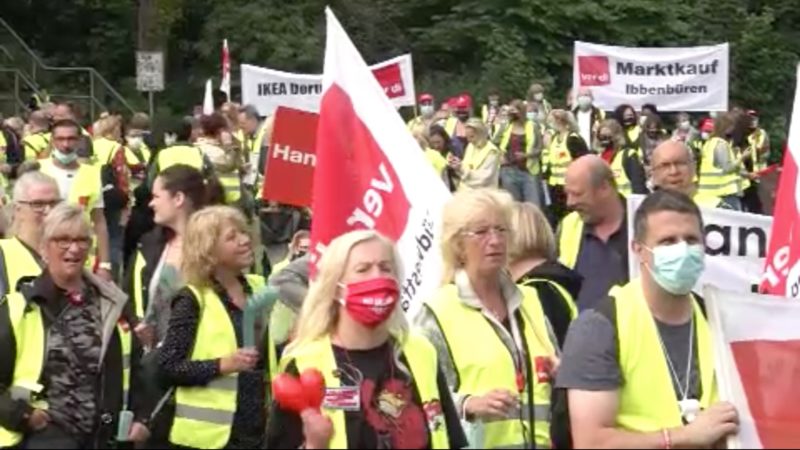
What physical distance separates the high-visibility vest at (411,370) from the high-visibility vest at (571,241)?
270 centimetres

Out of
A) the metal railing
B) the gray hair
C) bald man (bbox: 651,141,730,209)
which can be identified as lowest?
the gray hair

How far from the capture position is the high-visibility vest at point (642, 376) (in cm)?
533

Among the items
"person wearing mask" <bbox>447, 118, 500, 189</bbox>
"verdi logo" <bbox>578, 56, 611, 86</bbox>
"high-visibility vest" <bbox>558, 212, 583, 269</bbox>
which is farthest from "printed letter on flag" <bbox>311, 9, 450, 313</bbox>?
"verdi logo" <bbox>578, 56, 611, 86</bbox>

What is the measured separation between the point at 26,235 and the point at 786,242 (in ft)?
10.7

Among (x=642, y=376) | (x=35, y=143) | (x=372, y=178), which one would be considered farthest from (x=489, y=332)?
(x=35, y=143)

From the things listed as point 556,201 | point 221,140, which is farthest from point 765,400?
point 556,201

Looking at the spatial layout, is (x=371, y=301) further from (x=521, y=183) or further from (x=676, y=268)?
(x=521, y=183)

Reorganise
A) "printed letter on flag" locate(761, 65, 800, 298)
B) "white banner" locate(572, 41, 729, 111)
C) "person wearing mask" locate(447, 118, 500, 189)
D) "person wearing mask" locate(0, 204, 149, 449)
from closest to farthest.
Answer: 1. "person wearing mask" locate(0, 204, 149, 449)
2. "printed letter on flag" locate(761, 65, 800, 298)
3. "person wearing mask" locate(447, 118, 500, 189)
4. "white banner" locate(572, 41, 729, 111)

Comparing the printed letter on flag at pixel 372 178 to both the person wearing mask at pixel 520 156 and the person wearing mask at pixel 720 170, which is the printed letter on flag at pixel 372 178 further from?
the person wearing mask at pixel 520 156

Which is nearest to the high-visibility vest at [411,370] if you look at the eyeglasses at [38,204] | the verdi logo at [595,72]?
the eyeglasses at [38,204]

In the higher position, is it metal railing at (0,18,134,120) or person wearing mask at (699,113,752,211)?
metal railing at (0,18,134,120)

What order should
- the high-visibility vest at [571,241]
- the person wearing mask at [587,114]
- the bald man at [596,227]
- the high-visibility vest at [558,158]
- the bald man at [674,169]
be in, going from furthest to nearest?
the person wearing mask at [587,114] → the high-visibility vest at [558,158] → the bald man at [674,169] → the high-visibility vest at [571,241] → the bald man at [596,227]

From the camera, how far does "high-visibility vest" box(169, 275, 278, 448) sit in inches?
275

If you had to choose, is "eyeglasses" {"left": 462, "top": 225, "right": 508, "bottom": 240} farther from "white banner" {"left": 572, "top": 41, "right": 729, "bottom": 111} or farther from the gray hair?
"white banner" {"left": 572, "top": 41, "right": 729, "bottom": 111}
